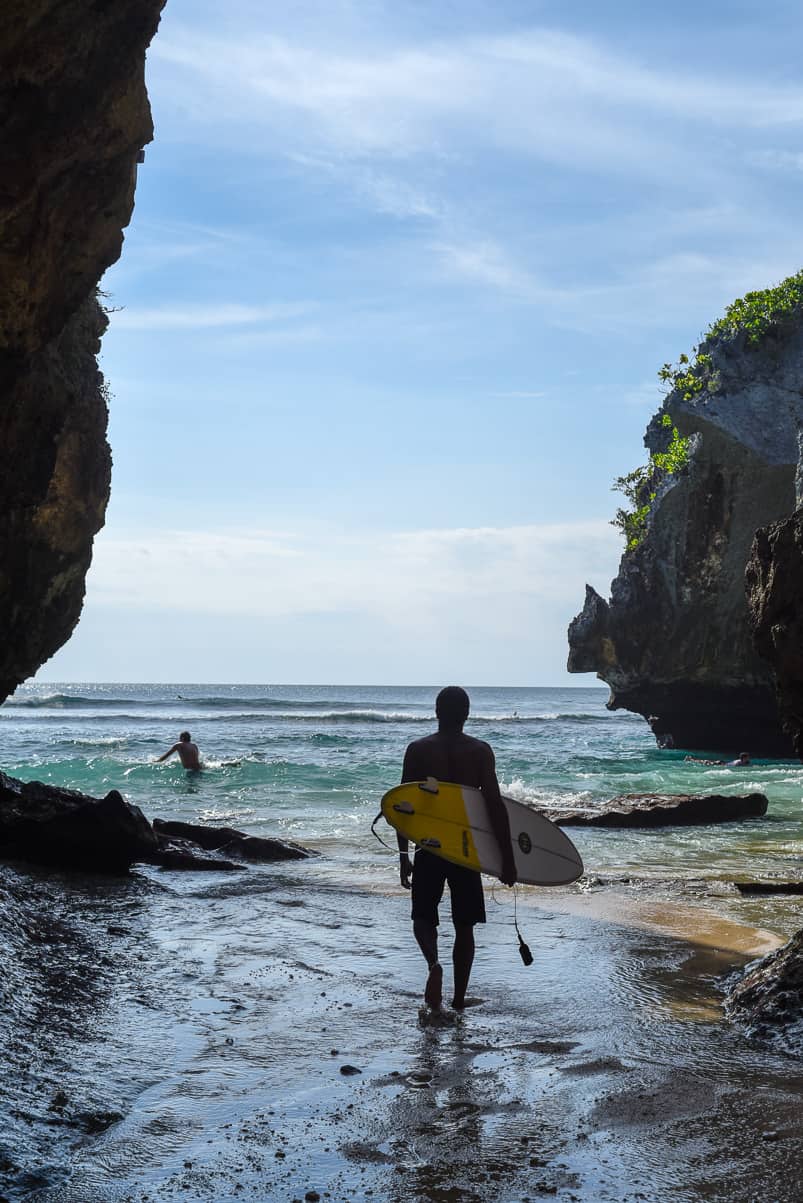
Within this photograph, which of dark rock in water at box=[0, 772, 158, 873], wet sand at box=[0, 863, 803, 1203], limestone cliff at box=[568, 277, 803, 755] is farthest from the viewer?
limestone cliff at box=[568, 277, 803, 755]

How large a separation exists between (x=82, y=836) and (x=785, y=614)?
6601 millimetres

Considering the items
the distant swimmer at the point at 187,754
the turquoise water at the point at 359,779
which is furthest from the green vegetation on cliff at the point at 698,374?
the distant swimmer at the point at 187,754

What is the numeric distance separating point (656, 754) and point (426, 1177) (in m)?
31.6

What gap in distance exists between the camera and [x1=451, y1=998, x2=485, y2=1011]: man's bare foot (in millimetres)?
5270

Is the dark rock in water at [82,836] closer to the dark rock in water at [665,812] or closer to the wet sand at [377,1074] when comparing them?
the wet sand at [377,1074]

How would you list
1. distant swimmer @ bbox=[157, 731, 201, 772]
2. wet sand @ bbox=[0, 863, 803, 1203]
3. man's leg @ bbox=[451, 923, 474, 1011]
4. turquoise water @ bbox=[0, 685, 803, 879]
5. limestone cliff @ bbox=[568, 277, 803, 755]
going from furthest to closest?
limestone cliff @ bbox=[568, 277, 803, 755]
distant swimmer @ bbox=[157, 731, 201, 772]
turquoise water @ bbox=[0, 685, 803, 879]
man's leg @ bbox=[451, 923, 474, 1011]
wet sand @ bbox=[0, 863, 803, 1203]

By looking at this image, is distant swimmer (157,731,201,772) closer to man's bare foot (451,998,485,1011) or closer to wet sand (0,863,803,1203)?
wet sand (0,863,803,1203)

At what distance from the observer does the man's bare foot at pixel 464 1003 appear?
527 centimetres

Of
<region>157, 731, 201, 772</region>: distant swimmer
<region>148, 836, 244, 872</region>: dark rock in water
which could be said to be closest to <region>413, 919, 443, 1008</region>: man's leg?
<region>148, 836, 244, 872</region>: dark rock in water

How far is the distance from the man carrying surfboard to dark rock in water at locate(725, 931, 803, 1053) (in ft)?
4.46

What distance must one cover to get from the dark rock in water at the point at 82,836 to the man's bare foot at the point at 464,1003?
187 inches

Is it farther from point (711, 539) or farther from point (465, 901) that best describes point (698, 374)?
point (465, 901)

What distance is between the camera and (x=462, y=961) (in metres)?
5.38

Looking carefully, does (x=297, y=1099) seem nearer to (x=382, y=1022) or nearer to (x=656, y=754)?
(x=382, y=1022)
